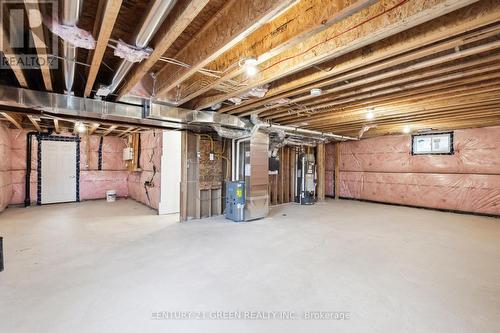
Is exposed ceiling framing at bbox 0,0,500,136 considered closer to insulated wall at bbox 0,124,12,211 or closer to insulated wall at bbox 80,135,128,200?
insulated wall at bbox 0,124,12,211

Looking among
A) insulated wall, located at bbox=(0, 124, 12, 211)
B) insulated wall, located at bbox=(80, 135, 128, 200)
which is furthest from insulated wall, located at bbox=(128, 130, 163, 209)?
insulated wall, located at bbox=(0, 124, 12, 211)

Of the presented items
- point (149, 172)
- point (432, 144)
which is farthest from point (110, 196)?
point (432, 144)

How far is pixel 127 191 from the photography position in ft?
28.2

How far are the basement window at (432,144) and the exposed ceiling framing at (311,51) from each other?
2.38 meters

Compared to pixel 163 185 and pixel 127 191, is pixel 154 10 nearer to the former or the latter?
pixel 163 185

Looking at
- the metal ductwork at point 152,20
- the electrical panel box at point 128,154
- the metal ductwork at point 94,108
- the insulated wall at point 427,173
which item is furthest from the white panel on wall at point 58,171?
the insulated wall at point 427,173

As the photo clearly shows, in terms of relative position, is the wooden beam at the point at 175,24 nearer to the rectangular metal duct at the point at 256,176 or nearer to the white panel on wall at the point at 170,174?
the rectangular metal duct at the point at 256,176

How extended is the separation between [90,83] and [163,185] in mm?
3228

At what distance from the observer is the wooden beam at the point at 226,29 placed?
162 centimetres

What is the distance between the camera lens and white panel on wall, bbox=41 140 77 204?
6992 millimetres

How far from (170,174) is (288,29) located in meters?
4.71

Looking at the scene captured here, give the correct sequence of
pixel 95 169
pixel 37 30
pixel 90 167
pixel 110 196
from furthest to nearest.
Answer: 1. pixel 95 169
2. pixel 90 167
3. pixel 110 196
4. pixel 37 30

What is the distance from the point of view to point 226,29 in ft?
6.40

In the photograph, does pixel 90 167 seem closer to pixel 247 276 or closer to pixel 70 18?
pixel 70 18
